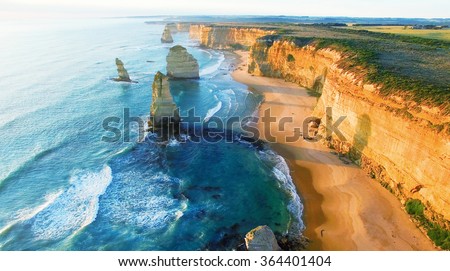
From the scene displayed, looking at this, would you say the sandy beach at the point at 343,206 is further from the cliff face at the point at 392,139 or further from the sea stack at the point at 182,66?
the sea stack at the point at 182,66

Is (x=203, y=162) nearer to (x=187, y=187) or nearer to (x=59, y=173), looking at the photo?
(x=187, y=187)

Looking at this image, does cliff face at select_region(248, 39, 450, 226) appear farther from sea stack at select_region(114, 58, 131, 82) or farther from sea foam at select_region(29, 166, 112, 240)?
sea stack at select_region(114, 58, 131, 82)

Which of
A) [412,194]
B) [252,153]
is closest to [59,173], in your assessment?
[252,153]

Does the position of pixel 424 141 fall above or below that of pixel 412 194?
above

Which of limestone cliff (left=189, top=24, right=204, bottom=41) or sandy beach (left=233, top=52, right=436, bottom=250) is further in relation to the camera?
limestone cliff (left=189, top=24, right=204, bottom=41)

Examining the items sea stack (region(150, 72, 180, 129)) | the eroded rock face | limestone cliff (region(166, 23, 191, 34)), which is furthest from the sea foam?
limestone cliff (region(166, 23, 191, 34))
